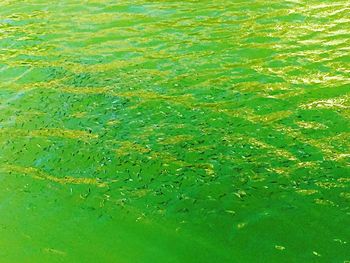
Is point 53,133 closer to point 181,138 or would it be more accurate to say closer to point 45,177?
point 45,177

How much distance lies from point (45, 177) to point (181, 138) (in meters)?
2.05

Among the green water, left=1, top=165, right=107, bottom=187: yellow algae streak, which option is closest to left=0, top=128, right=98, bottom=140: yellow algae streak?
the green water

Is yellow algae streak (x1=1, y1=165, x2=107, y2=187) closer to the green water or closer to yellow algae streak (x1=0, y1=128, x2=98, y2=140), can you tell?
the green water

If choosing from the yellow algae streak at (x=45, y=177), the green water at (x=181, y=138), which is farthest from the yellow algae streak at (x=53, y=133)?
the yellow algae streak at (x=45, y=177)

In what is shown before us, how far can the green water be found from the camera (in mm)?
5918

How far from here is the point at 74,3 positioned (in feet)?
48.5

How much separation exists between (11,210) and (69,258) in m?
1.35

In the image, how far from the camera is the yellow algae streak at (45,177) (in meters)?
7.04

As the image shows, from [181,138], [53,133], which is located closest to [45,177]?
[53,133]

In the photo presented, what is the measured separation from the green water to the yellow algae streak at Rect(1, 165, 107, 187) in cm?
3

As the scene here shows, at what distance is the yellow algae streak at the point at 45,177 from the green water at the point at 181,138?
30mm

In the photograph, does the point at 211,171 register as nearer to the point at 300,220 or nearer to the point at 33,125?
the point at 300,220

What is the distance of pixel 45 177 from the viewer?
7.29 meters

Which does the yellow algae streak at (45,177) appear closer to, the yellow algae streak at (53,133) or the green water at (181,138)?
the green water at (181,138)
